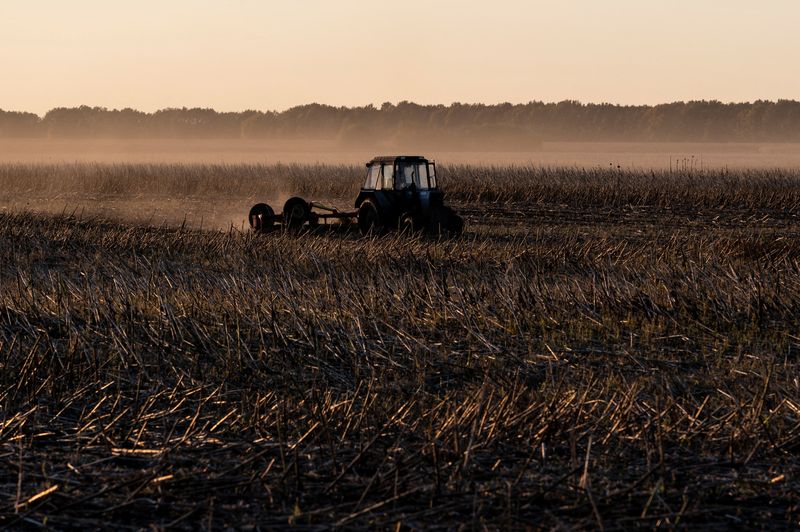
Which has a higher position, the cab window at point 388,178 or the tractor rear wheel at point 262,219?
the cab window at point 388,178

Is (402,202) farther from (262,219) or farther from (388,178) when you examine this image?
(262,219)

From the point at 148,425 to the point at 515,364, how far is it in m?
2.73

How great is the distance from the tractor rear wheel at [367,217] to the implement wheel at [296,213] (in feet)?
3.93

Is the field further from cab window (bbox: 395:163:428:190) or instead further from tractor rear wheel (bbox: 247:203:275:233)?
tractor rear wheel (bbox: 247:203:275:233)

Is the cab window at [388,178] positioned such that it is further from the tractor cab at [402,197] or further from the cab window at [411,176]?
the cab window at [411,176]

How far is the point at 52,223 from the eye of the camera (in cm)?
1970

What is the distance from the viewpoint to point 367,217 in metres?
16.6

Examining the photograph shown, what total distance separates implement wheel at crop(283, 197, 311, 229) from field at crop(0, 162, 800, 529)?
4130 millimetres

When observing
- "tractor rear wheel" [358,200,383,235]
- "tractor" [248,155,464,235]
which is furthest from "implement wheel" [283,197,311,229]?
"tractor rear wheel" [358,200,383,235]

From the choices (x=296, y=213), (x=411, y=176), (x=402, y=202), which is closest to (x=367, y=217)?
(x=402, y=202)

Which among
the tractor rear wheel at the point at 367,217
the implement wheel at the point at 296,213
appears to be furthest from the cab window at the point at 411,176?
the implement wheel at the point at 296,213

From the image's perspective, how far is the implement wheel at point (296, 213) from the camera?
17.4m

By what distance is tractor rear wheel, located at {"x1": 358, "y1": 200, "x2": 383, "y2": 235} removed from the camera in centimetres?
1644

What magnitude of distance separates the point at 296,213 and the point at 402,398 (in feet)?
39.1
